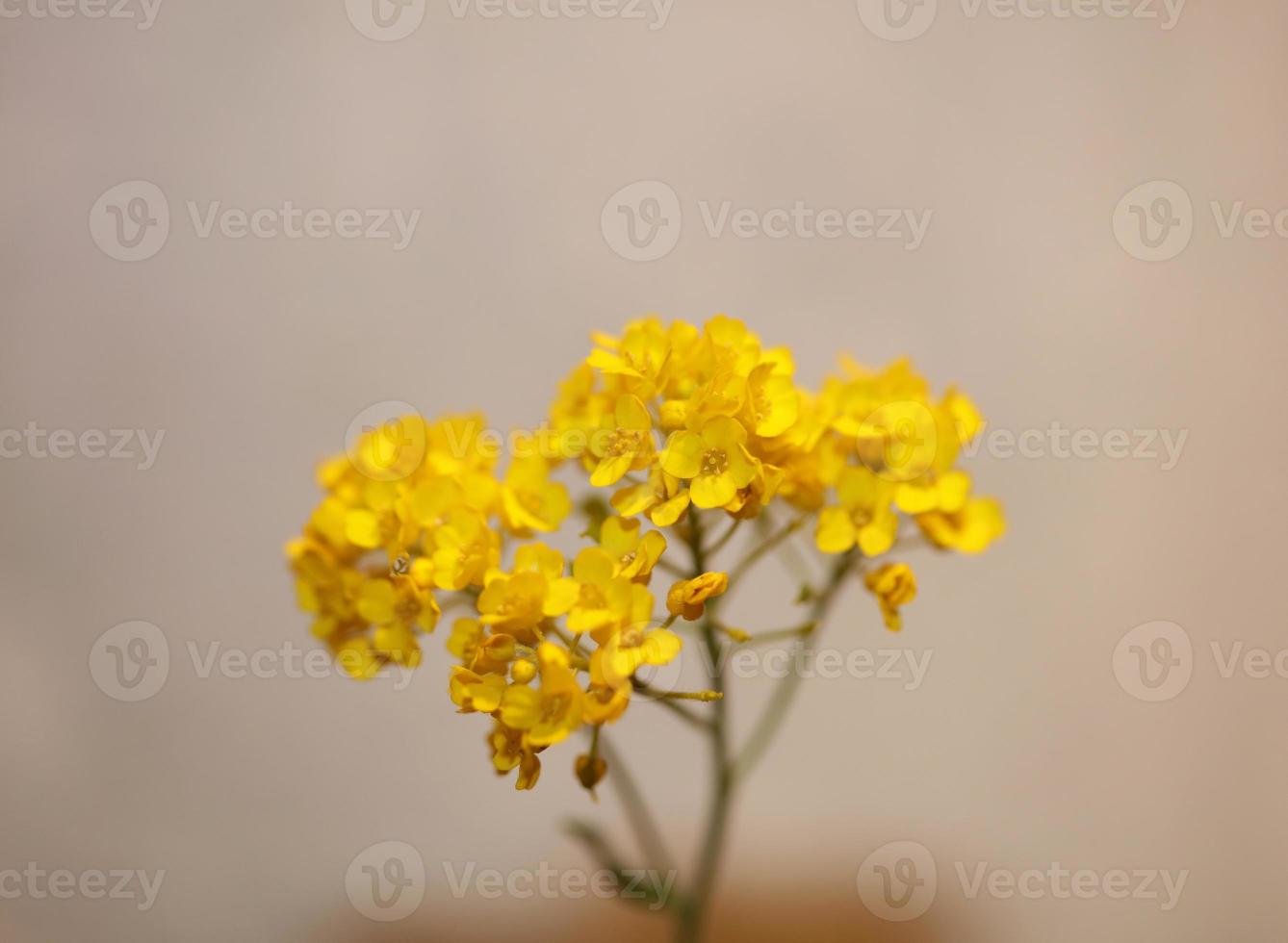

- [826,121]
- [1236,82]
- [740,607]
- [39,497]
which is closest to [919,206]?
[826,121]

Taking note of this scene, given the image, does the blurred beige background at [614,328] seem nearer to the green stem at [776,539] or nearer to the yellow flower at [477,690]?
the green stem at [776,539]

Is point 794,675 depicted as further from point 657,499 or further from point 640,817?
point 640,817

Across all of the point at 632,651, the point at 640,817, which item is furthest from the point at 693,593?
the point at 640,817

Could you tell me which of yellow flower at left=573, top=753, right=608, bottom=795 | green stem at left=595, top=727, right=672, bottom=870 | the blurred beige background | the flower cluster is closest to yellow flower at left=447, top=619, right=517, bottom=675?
the flower cluster

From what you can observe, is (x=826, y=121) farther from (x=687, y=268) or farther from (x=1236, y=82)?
(x=1236, y=82)

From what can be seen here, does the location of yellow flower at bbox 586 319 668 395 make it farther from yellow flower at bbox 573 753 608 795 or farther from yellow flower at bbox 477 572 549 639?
yellow flower at bbox 573 753 608 795

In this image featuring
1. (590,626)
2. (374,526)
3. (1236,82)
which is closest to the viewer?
(590,626)
